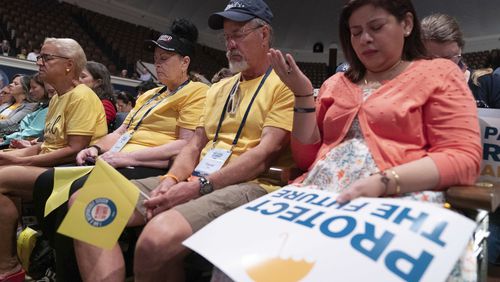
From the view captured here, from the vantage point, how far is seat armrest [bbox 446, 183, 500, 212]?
36.6 inches

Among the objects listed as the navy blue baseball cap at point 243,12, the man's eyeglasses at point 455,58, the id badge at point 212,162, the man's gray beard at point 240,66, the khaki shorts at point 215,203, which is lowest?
the khaki shorts at point 215,203

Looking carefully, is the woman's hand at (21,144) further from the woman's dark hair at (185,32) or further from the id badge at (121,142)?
the woman's dark hair at (185,32)

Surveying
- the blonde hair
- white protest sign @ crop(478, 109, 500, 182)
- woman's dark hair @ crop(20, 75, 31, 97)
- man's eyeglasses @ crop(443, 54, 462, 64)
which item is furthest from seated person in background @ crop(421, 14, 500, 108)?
woman's dark hair @ crop(20, 75, 31, 97)

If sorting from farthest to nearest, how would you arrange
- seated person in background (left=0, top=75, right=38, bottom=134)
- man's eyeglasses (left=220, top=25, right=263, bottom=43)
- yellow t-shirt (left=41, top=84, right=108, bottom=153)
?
1. seated person in background (left=0, top=75, right=38, bottom=134)
2. yellow t-shirt (left=41, top=84, right=108, bottom=153)
3. man's eyeglasses (left=220, top=25, right=263, bottom=43)

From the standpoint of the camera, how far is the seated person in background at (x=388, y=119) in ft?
3.41

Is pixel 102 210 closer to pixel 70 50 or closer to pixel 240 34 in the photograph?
pixel 240 34

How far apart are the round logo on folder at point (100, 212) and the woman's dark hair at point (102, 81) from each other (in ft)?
6.44

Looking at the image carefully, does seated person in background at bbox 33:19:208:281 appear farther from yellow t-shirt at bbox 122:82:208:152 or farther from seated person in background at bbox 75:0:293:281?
seated person in background at bbox 75:0:293:281

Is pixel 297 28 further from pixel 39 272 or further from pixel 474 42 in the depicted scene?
pixel 39 272

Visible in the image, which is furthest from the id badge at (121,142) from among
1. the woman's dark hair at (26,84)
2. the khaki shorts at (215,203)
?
the woman's dark hair at (26,84)

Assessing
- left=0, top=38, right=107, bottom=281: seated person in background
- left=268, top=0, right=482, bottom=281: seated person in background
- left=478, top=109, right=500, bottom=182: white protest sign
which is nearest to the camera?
left=268, top=0, right=482, bottom=281: seated person in background

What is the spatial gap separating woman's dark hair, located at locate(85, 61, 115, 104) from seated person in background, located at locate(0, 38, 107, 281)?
2.19 feet

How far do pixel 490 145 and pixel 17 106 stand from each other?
433 centimetres

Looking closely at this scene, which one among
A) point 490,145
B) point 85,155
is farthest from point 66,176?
point 490,145
